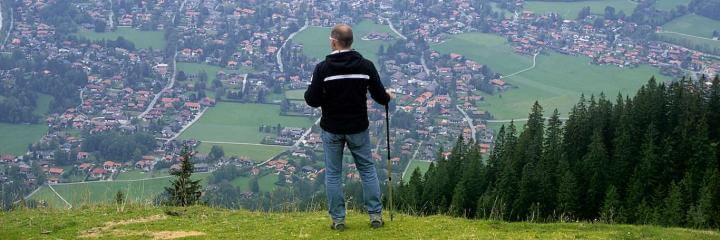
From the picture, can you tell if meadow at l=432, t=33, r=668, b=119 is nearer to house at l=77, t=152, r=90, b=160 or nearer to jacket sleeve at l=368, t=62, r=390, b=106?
house at l=77, t=152, r=90, b=160

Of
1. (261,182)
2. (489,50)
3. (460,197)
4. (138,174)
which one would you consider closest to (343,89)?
(460,197)

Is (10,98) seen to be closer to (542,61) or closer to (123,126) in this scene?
(123,126)

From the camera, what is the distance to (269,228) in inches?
396

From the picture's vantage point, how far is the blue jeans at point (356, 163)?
347 inches

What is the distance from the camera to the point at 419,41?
3538 inches

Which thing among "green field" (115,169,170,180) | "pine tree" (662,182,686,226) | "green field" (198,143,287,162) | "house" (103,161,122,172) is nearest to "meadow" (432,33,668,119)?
"green field" (198,143,287,162)

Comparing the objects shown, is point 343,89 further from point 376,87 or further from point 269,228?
point 269,228

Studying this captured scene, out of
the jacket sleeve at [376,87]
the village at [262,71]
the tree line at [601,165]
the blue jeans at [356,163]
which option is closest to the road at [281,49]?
the village at [262,71]

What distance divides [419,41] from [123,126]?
1568 inches

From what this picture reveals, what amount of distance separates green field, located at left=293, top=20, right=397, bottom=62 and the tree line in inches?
1758

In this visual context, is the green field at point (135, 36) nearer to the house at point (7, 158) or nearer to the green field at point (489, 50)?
the green field at point (489, 50)

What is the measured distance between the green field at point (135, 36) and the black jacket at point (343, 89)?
80332mm

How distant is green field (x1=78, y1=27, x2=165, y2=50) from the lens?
3415 inches

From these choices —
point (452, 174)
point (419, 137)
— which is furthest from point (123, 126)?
point (452, 174)
